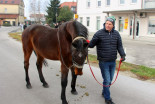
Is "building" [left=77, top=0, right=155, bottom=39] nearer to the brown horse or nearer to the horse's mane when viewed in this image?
the brown horse

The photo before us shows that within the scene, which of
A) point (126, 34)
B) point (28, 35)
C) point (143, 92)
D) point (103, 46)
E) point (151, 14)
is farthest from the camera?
point (126, 34)

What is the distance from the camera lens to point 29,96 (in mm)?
3957

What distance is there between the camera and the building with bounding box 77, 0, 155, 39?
18.6 meters

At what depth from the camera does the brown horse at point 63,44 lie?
2885 mm

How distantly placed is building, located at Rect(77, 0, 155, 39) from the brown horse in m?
16.1

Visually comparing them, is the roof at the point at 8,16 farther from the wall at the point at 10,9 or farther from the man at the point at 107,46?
the man at the point at 107,46

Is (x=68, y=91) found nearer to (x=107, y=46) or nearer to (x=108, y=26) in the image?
(x=107, y=46)

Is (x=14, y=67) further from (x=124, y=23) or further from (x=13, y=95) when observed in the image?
(x=124, y=23)

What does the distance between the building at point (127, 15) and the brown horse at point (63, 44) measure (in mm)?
16145

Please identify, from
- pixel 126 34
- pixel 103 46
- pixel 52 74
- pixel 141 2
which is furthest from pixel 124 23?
pixel 103 46

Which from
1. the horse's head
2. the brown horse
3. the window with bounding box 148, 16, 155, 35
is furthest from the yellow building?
the horse's head

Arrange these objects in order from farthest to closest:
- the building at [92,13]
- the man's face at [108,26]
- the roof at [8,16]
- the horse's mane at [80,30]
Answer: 1. the roof at [8,16]
2. the building at [92,13]
3. the man's face at [108,26]
4. the horse's mane at [80,30]

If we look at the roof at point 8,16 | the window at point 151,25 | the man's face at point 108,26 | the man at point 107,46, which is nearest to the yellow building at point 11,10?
the roof at point 8,16

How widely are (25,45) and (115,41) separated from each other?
2683mm
